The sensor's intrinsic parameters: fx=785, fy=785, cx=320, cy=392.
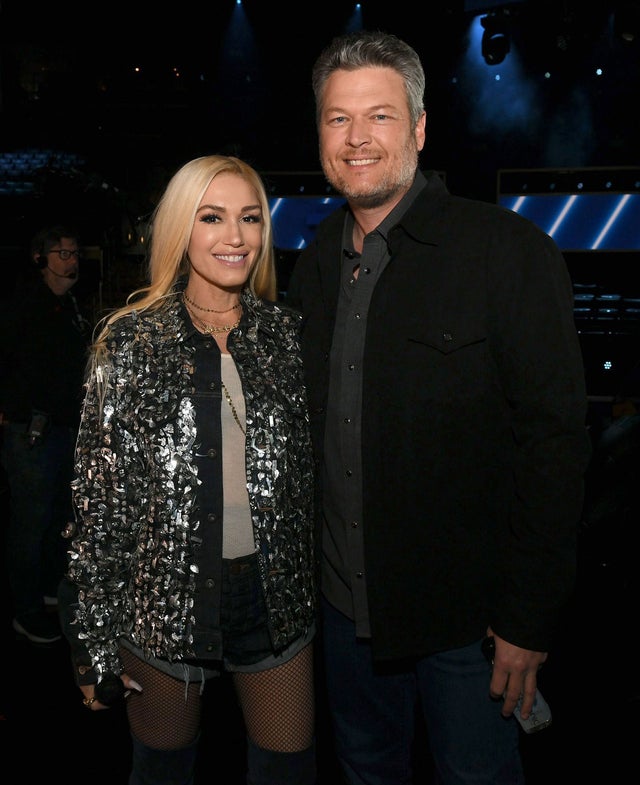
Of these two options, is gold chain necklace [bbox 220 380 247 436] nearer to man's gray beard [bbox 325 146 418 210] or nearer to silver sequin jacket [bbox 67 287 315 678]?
silver sequin jacket [bbox 67 287 315 678]

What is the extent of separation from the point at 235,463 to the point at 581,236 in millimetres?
6402

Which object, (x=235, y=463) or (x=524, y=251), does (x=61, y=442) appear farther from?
(x=524, y=251)

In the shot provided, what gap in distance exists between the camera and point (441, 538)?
1.79 m

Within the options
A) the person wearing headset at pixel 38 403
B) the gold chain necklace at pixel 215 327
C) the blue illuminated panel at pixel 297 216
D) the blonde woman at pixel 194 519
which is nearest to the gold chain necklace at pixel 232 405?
the blonde woman at pixel 194 519

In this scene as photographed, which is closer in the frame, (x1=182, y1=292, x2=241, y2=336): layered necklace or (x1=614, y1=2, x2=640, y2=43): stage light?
(x1=182, y1=292, x2=241, y2=336): layered necklace

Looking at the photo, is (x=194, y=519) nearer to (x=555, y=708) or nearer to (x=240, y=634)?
(x=240, y=634)

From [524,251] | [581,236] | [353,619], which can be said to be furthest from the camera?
[581,236]

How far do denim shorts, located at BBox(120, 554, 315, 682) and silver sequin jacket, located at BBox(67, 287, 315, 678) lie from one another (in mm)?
37

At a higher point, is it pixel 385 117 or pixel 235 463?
pixel 385 117

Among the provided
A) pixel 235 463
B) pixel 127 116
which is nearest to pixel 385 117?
pixel 235 463

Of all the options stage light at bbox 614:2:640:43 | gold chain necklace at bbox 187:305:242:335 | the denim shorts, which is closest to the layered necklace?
gold chain necklace at bbox 187:305:242:335

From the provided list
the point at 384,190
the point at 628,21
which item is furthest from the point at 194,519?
the point at 628,21

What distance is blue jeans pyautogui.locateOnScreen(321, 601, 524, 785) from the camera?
70.0 inches

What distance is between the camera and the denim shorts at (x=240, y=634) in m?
1.88
